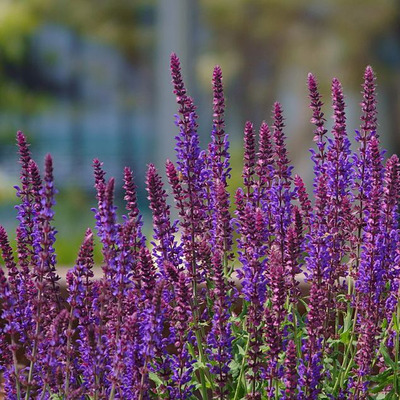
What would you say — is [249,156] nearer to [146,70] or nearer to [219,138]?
[219,138]

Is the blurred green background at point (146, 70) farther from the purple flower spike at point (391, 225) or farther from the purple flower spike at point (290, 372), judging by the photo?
the purple flower spike at point (290, 372)

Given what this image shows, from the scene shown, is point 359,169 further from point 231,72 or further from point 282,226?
point 231,72

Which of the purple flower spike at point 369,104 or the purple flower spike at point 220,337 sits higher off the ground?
the purple flower spike at point 369,104

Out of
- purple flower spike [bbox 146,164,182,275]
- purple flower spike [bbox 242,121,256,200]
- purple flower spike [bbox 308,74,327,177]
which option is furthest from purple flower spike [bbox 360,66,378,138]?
purple flower spike [bbox 146,164,182,275]

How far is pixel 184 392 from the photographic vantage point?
8.27 feet

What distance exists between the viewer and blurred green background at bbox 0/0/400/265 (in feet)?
43.4

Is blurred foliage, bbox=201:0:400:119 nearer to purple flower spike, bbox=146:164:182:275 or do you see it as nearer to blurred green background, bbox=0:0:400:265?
blurred green background, bbox=0:0:400:265

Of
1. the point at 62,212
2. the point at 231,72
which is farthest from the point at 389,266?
the point at 231,72

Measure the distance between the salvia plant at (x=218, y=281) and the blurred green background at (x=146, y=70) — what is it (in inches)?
389

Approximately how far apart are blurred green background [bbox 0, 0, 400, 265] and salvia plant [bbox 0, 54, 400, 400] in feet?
32.5

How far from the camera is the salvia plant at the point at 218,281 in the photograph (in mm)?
2350

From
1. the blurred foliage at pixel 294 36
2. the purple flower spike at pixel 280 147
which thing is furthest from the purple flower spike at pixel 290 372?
the blurred foliage at pixel 294 36

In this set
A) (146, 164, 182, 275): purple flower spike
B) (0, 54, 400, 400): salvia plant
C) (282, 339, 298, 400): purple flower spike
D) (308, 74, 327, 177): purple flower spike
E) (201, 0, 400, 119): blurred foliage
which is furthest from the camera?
(201, 0, 400, 119): blurred foliage

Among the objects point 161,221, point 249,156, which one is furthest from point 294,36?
point 161,221
